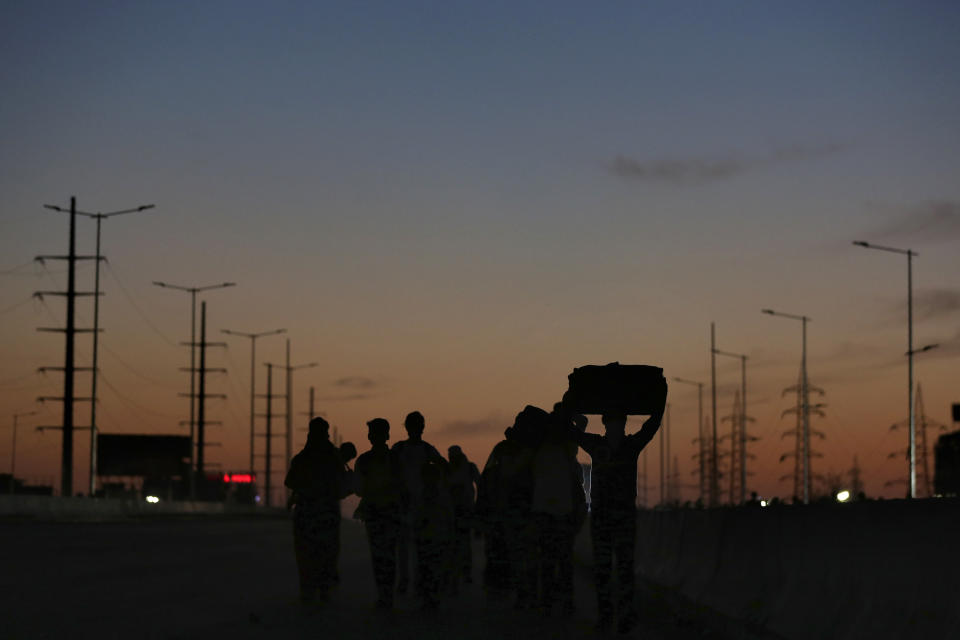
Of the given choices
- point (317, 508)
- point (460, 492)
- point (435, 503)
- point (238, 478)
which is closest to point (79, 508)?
point (460, 492)

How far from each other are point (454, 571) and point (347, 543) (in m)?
19.2

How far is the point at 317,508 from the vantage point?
56.0 ft

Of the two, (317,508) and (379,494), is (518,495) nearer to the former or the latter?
(379,494)

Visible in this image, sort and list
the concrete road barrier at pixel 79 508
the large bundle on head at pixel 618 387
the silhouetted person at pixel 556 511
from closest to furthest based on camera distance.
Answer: the large bundle on head at pixel 618 387 < the silhouetted person at pixel 556 511 < the concrete road barrier at pixel 79 508

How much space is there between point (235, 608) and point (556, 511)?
122 inches

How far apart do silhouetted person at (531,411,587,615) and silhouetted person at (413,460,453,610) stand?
4.38 ft

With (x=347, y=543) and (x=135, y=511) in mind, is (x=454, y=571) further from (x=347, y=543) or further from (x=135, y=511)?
(x=135, y=511)

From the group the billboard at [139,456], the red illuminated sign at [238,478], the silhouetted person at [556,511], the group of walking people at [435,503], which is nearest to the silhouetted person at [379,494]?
the group of walking people at [435,503]

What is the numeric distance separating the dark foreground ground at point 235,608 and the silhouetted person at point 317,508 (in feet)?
1.02

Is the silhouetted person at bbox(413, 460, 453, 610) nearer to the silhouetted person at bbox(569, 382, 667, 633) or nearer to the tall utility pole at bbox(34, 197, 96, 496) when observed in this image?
the silhouetted person at bbox(569, 382, 667, 633)

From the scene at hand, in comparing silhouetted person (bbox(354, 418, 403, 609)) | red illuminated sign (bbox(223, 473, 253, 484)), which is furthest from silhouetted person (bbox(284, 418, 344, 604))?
red illuminated sign (bbox(223, 473, 253, 484))

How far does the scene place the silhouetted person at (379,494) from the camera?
1641 centimetres

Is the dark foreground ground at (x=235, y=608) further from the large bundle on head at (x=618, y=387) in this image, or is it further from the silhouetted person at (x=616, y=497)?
the large bundle on head at (x=618, y=387)

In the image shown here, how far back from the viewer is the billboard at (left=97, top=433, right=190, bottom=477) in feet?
455
